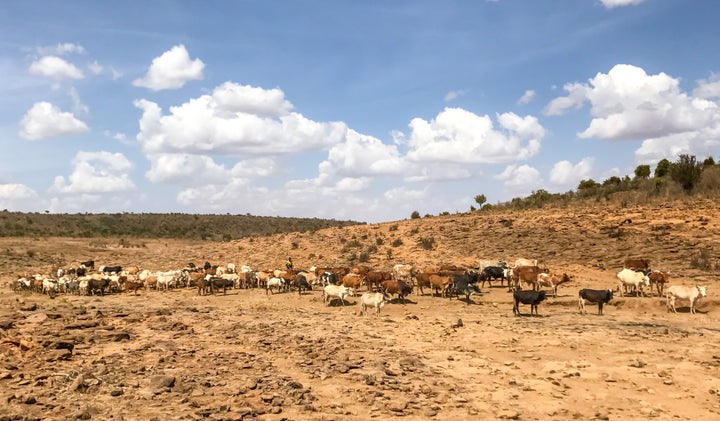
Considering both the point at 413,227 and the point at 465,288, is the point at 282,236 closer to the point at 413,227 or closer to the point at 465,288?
the point at 413,227

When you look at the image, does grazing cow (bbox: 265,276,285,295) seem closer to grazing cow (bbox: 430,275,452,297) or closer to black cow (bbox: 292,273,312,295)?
black cow (bbox: 292,273,312,295)

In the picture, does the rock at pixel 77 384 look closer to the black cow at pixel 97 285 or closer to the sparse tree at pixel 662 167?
the black cow at pixel 97 285

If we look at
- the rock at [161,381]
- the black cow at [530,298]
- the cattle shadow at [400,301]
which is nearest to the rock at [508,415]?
the rock at [161,381]

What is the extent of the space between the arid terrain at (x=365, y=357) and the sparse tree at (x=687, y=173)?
14.5m

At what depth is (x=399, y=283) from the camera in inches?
847

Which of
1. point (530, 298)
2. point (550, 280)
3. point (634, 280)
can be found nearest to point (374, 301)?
point (530, 298)

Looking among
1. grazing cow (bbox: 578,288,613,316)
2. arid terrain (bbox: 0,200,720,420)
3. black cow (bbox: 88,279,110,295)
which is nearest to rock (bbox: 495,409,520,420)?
arid terrain (bbox: 0,200,720,420)

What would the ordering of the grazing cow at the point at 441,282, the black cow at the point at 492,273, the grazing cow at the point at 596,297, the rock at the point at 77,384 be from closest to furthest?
the rock at the point at 77,384, the grazing cow at the point at 596,297, the grazing cow at the point at 441,282, the black cow at the point at 492,273

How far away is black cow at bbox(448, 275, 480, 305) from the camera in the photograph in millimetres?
21031

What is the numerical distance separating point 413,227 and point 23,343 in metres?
32.2

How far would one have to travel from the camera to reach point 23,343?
12922 millimetres

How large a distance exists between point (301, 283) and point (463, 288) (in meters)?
7.87

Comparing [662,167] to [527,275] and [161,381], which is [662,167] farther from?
[161,381]

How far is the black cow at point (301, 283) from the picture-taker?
81.1ft
